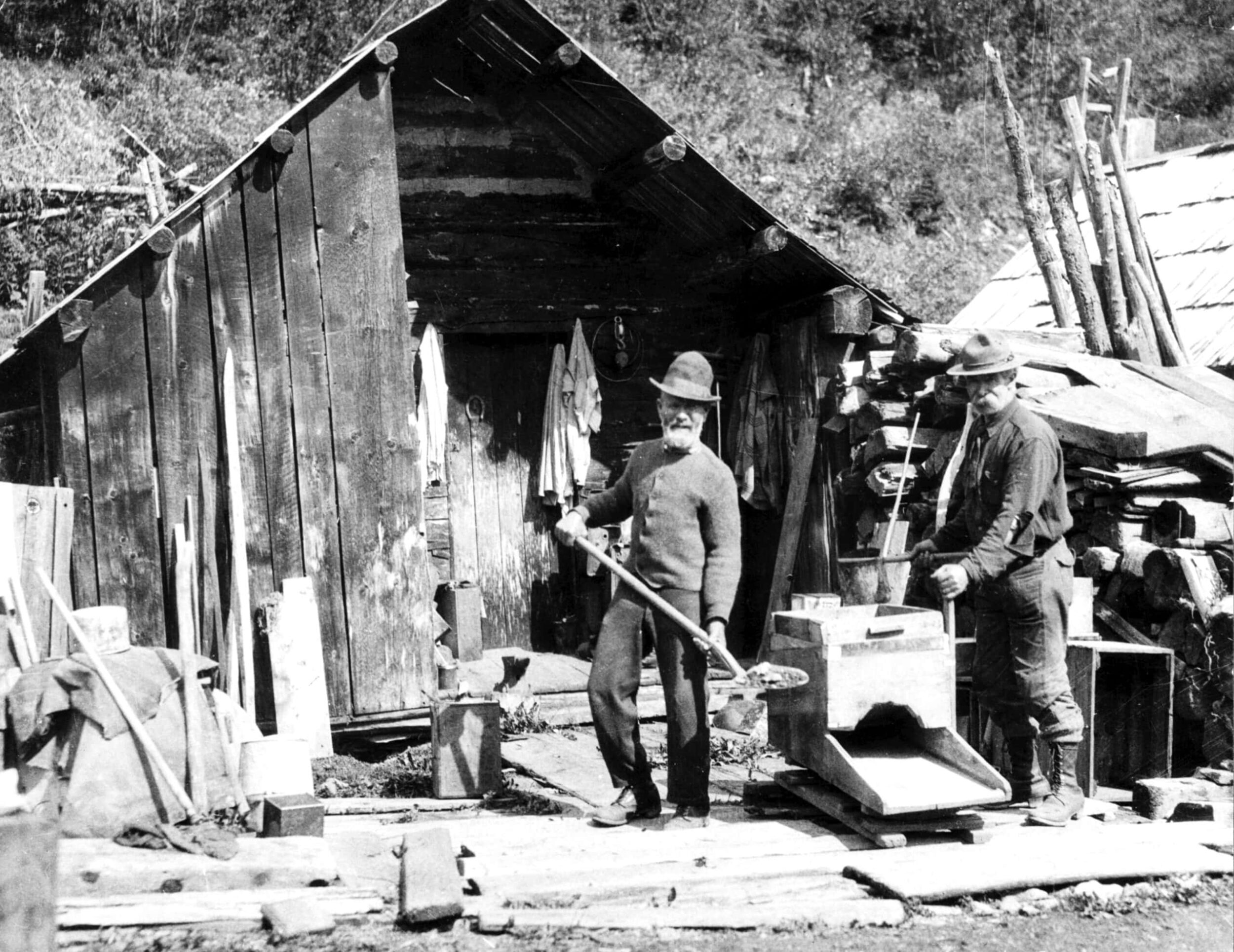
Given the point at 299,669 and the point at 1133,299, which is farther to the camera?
the point at 1133,299

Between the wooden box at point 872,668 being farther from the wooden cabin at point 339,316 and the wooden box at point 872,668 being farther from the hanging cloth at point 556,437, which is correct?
the hanging cloth at point 556,437

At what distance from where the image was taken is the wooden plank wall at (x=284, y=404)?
7.54 m

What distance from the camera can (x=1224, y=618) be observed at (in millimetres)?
7199

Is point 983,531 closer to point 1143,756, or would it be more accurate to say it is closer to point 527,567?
point 1143,756

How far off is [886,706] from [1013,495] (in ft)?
3.74

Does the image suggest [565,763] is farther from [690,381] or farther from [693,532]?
[690,381]

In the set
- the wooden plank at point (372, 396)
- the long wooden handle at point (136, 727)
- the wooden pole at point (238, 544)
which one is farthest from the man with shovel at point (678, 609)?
the wooden pole at point (238, 544)

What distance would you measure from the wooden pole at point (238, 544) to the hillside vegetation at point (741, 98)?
8.07 meters

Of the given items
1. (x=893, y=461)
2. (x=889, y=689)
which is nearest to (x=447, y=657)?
(x=893, y=461)

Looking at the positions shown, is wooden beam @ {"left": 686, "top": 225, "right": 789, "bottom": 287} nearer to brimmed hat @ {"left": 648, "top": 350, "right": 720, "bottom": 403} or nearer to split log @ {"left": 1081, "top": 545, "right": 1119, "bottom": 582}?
split log @ {"left": 1081, "top": 545, "right": 1119, "bottom": 582}

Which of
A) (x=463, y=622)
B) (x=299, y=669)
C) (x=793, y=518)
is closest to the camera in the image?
(x=299, y=669)

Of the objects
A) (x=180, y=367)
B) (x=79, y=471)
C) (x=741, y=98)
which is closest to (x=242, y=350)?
(x=180, y=367)

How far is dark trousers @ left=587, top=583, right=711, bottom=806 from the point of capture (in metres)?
6.12

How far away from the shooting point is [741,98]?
2025 centimetres
